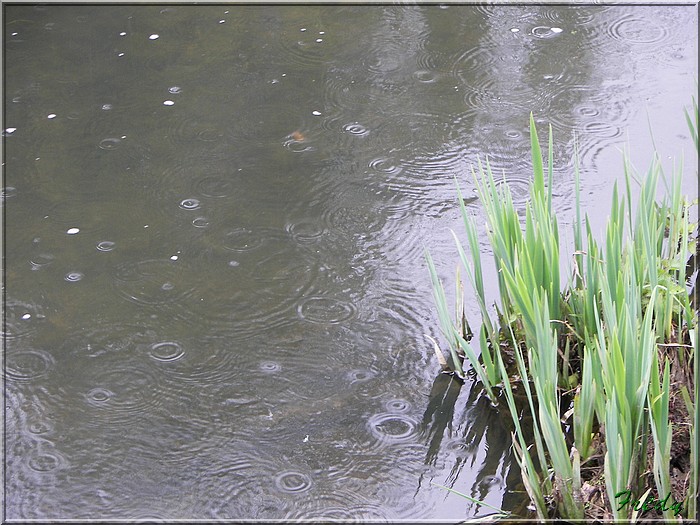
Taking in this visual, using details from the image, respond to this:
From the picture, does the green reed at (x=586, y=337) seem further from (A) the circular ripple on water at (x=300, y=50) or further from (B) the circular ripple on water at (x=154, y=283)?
(A) the circular ripple on water at (x=300, y=50)

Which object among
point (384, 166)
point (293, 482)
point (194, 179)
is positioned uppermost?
point (384, 166)

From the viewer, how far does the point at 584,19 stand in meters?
4.04

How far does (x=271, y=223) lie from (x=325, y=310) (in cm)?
51

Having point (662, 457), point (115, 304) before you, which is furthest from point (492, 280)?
point (115, 304)

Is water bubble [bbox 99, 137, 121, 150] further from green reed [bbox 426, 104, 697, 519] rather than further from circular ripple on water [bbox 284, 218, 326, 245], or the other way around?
green reed [bbox 426, 104, 697, 519]

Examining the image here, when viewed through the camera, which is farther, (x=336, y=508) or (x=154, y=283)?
(x=154, y=283)

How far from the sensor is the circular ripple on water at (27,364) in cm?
244

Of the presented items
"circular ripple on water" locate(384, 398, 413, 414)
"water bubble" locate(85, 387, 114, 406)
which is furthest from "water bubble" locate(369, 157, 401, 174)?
"water bubble" locate(85, 387, 114, 406)

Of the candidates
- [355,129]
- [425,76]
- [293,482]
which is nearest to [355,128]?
[355,129]

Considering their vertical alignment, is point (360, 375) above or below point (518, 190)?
below

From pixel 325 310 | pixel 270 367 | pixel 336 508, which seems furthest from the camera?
pixel 325 310

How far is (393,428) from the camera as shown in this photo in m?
2.23

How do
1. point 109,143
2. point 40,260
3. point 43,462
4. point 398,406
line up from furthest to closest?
point 109,143, point 40,260, point 398,406, point 43,462

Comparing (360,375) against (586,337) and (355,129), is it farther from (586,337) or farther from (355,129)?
(355,129)
